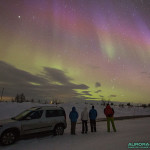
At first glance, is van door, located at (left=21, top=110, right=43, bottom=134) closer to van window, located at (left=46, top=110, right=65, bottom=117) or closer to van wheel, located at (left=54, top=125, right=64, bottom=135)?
van window, located at (left=46, top=110, right=65, bottom=117)

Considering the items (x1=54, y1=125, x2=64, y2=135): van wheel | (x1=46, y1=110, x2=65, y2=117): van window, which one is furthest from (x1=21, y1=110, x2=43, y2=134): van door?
(x1=54, y1=125, x2=64, y2=135): van wheel

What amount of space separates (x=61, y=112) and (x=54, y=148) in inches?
146

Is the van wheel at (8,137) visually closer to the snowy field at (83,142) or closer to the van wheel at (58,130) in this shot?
the snowy field at (83,142)

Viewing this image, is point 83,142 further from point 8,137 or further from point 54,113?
point 8,137

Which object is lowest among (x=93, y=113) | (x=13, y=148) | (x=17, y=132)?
(x=13, y=148)

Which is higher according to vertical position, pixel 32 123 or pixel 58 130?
pixel 32 123

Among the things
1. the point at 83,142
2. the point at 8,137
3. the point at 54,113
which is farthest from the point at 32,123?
the point at 83,142

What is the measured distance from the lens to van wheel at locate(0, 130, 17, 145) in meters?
6.99

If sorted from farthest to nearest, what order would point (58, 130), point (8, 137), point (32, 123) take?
1. point (58, 130)
2. point (32, 123)
3. point (8, 137)

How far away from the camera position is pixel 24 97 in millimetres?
116000

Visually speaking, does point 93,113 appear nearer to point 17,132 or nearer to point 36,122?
point 36,122

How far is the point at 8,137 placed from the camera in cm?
713

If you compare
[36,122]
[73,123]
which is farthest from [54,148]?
[73,123]

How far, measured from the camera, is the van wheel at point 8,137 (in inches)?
275
